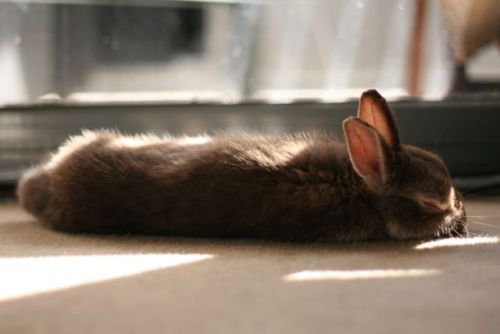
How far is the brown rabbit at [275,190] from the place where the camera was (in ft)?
4.81

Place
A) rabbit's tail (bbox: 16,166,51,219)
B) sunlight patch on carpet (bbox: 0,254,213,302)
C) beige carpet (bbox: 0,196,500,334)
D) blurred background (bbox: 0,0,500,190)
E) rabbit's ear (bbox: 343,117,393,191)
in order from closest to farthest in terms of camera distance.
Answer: beige carpet (bbox: 0,196,500,334) < sunlight patch on carpet (bbox: 0,254,213,302) < rabbit's ear (bbox: 343,117,393,191) < rabbit's tail (bbox: 16,166,51,219) < blurred background (bbox: 0,0,500,190)

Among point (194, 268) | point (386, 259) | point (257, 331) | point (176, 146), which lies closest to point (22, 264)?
point (194, 268)

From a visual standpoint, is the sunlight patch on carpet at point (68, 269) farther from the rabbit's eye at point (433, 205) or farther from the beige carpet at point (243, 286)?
the rabbit's eye at point (433, 205)

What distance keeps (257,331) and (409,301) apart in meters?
0.27

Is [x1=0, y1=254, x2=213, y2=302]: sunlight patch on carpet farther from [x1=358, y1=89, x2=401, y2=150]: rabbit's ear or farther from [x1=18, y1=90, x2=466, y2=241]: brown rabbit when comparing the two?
[x1=358, y1=89, x2=401, y2=150]: rabbit's ear

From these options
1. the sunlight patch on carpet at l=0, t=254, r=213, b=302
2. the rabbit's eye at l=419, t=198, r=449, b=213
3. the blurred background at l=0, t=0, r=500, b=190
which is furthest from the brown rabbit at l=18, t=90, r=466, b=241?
the blurred background at l=0, t=0, r=500, b=190

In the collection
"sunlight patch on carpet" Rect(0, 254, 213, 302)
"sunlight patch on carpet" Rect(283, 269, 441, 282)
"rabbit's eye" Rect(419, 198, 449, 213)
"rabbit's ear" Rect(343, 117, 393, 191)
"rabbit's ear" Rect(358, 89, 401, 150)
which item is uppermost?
"rabbit's ear" Rect(358, 89, 401, 150)

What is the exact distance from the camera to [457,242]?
151 cm

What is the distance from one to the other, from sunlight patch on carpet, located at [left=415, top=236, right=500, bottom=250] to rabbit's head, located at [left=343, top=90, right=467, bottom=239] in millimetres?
24

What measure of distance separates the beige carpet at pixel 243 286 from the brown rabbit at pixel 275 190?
40 millimetres

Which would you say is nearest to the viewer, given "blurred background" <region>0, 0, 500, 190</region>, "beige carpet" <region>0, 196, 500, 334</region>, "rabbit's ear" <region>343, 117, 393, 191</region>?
"beige carpet" <region>0, 196, 500, 334</region>

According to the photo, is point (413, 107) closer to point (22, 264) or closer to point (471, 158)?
point (471, 158)

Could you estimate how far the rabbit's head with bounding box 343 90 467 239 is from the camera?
146 cm

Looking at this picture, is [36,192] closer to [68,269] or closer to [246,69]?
[68,269]
